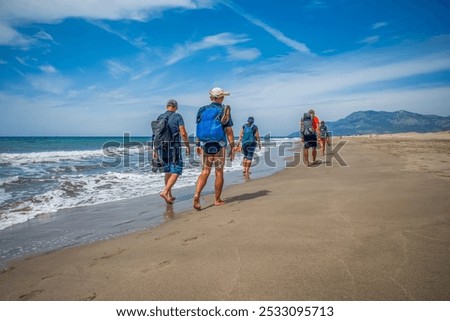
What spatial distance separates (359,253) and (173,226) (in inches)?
95.7

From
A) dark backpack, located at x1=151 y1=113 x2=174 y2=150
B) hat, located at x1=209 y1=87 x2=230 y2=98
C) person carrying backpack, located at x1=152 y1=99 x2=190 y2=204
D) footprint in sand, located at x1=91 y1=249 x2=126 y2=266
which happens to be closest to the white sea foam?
person carrying backpack, located at x1=152 y1=99 x2=190 y2=204

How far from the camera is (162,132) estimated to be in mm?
5719

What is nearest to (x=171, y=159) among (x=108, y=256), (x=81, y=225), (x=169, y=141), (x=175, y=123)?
(x=169, y=141)

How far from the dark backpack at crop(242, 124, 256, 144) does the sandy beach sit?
6.48 metres

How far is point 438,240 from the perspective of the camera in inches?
95.0

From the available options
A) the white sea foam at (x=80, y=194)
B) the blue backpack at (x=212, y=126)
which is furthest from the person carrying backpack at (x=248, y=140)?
the blue backpack at (x=212, y=126)

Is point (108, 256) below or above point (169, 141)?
below

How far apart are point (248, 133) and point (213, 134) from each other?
5536mm

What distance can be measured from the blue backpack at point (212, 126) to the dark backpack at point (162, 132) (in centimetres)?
107

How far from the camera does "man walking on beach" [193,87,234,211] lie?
4.93 m

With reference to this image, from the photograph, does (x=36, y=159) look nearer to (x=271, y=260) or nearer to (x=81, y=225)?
(x=81, y=225)

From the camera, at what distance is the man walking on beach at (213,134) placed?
16.2 feet
